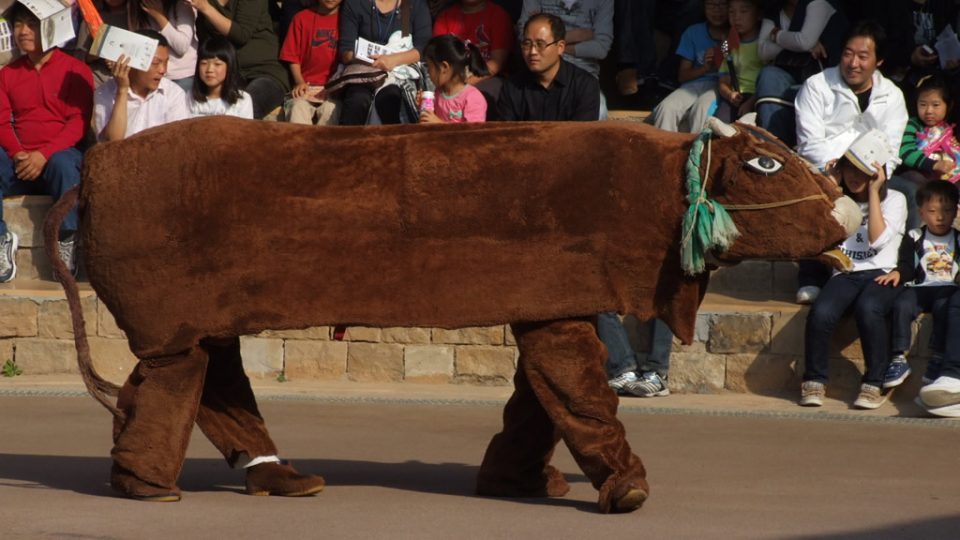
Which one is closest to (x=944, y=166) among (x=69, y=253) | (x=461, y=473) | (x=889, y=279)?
(x=889, y=279)

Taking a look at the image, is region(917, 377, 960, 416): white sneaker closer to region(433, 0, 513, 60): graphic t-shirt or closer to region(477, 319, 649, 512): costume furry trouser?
region(477, 319, 649, 512): costume furry trouser

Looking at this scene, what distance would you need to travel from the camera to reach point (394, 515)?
5668 millimetres

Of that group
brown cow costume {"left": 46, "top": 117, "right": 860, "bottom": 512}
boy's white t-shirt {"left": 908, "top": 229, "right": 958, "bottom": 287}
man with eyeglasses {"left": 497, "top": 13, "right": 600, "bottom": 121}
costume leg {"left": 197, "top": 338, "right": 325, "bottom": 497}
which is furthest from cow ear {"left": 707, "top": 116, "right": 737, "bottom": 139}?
man with eyeglasses {"left": 497, "top": 13, "right": 600, "bottom": 121}

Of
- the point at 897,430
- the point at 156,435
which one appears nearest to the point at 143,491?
the point at 156,435

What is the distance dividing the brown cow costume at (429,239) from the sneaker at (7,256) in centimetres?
418

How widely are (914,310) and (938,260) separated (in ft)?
1.35

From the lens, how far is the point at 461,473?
22.1ft

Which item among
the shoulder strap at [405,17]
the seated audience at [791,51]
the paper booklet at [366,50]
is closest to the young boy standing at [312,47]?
the paper booklet at [366,50]

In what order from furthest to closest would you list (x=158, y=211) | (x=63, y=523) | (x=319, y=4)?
(x=319, y=4) → (x=158, y=211) → (x=63, y=523)

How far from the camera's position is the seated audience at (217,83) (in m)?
9.80

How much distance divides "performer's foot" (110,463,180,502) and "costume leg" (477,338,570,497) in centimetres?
125

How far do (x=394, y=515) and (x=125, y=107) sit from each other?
4.93 m

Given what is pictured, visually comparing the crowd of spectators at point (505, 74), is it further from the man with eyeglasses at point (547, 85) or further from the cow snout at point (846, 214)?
the cow snout at point (846, 214)

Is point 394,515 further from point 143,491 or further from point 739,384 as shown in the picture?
point 739,384
